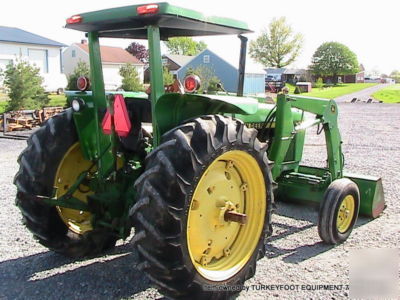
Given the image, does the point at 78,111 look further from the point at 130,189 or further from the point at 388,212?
the point at 388,212

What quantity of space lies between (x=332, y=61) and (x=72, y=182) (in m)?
103

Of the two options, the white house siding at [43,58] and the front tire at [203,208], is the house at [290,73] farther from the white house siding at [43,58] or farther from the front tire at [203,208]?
the front tire at [203,208]

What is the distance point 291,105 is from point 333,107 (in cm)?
76

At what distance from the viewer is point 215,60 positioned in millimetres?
45594

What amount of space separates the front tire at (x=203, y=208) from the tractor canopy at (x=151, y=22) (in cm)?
81

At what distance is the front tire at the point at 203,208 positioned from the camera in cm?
315

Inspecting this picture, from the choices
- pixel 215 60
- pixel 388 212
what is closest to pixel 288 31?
pixel 215 60

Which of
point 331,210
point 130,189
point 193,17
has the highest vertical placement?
point 193,17

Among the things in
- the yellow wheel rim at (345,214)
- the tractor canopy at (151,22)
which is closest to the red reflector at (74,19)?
the tractor canopy at (151,22)

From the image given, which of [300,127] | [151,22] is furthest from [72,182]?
[300,127]

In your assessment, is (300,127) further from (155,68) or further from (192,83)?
(155,68)

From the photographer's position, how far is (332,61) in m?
101

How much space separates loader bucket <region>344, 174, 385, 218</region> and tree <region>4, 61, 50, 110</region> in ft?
51.8

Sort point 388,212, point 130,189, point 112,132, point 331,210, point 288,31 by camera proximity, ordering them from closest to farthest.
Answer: point 112,132 < point 130,189 < point 331,210 < point 388,212 < point 288,31
